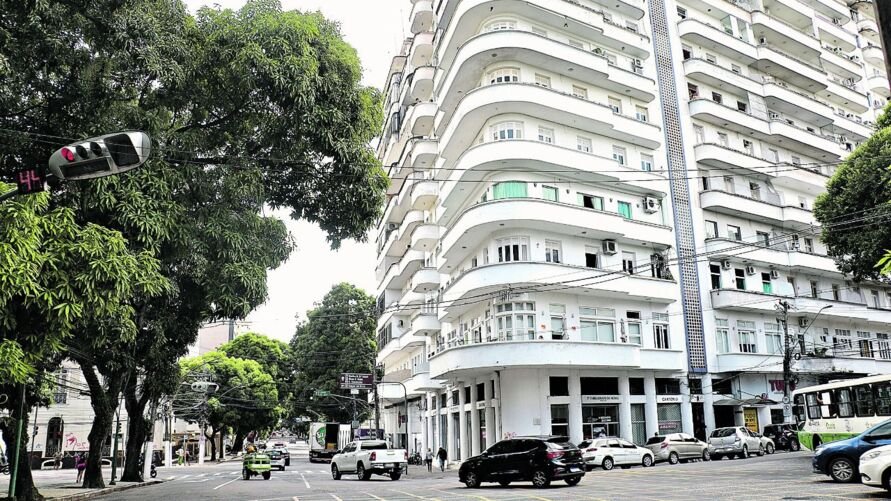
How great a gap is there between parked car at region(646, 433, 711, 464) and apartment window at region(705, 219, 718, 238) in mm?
12869

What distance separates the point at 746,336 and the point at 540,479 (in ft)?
79.8

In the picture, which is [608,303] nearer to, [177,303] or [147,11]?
[177,303]

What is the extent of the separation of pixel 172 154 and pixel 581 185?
24.7m

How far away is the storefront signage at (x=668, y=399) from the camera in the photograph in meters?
36.1

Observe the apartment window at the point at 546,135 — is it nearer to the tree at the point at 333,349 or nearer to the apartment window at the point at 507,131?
the apartment window at the point at 507,131

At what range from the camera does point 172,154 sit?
45.5 feet

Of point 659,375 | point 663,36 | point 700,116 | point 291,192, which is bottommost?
point 659,375

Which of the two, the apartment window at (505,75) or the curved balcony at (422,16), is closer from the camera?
the apartment window at (505,75)

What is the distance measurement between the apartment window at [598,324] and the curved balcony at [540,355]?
1.31 m

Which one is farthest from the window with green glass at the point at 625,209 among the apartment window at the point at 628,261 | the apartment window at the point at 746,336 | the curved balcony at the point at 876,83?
the curved balcony at the point at 876,83

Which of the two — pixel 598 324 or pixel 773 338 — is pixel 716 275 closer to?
pixel 773 338

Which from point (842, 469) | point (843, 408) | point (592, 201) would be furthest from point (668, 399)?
point (842, 469)

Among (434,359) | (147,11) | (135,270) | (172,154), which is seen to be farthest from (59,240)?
(434,359)

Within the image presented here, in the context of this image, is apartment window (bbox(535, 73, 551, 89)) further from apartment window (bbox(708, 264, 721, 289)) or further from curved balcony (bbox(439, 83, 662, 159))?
A: apartment window (bbox(708, 264, 721, 289))
